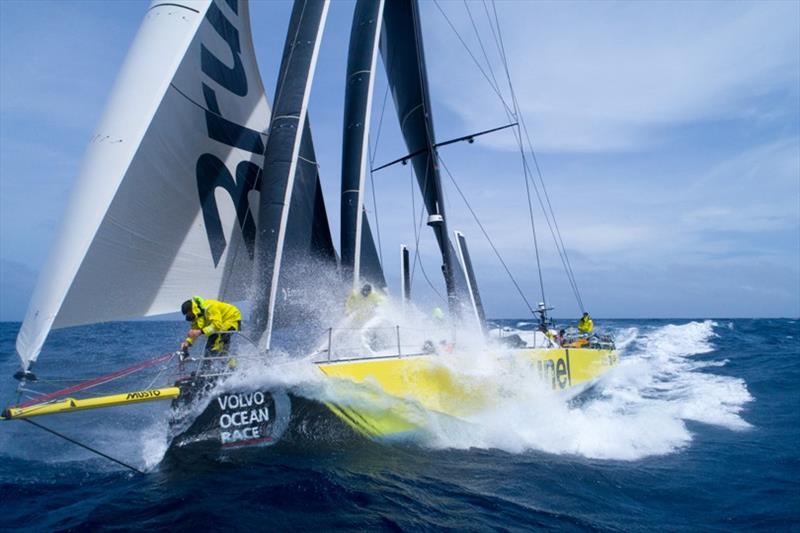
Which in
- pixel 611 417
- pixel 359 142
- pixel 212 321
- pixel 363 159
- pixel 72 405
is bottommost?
pixel 611 417

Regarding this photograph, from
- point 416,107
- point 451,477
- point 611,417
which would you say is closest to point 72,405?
point 451,477

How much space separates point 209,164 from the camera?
266 inches

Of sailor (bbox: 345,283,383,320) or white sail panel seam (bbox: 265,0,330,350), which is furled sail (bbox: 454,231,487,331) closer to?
sailor (bbox: 345,283,383,320)

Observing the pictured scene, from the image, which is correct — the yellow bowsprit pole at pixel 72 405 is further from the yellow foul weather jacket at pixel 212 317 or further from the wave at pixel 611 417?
the wave at pixel 611 417

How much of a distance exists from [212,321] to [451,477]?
294cm

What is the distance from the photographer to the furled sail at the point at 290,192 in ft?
20.9

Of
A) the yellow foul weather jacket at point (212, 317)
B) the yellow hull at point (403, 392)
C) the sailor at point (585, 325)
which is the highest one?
the yellow foul weather jacket at point (212, 317)

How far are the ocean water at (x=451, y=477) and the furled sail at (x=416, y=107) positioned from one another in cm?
257

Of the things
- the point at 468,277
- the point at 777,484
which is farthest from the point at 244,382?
the point at 468,277

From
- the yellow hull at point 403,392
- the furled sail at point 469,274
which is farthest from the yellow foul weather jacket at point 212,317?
the furled sail at point 469,274

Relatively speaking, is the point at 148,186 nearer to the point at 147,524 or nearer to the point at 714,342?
the point at 147,524

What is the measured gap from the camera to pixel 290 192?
22.2 feet

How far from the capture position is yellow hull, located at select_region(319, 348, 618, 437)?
212 inches

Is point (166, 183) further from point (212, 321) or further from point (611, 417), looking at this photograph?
point (611, 417)
